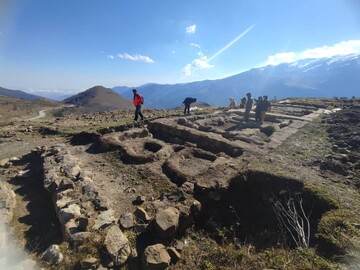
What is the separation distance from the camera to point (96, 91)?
115875 mm

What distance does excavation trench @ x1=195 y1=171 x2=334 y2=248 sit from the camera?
6.24 metres

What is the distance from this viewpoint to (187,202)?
22.3 ft

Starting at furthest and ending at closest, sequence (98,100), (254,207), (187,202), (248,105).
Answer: (98,100), (248,105), (254,207), (187,202)

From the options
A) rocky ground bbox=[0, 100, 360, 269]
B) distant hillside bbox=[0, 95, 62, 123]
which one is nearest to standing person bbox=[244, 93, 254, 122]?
rocky ground bbox=[0, 100, 360, 269]

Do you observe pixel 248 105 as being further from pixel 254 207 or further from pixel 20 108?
pixel 20 108

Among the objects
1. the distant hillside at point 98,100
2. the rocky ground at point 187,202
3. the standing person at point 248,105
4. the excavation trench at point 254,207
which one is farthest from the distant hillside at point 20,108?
the excavation trench at point 254,207

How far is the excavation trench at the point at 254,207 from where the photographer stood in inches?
246

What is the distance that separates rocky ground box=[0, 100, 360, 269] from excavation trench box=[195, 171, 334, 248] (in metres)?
0.03

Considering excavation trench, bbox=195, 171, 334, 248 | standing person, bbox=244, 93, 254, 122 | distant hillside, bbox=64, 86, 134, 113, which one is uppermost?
standing person, bbox=244, 93, 254, 122

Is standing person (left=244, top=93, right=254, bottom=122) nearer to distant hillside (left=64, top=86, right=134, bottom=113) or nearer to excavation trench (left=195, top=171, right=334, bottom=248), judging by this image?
excavation trench (left=195, top=171, right=334, bottom=248)

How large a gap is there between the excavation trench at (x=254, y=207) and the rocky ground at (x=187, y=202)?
0.10 ft

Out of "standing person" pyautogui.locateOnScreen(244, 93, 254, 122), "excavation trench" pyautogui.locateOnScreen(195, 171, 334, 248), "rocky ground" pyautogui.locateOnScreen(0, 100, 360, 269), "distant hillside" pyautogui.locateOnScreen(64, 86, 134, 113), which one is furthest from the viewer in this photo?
"distant hillside" pyautogui.locateOnScreen(64, 86, 134, 113)

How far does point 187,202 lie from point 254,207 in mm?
2142

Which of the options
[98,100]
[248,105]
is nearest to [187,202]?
[248,105]
